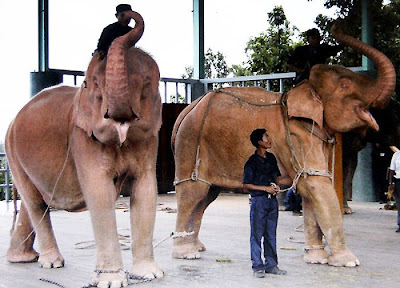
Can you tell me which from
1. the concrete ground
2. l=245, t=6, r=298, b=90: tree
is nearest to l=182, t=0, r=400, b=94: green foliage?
l=245, t=6, r=298, b=90: tree

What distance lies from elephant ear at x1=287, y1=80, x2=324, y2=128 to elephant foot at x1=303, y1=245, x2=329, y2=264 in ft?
3.97

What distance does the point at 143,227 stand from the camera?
6.24 metres

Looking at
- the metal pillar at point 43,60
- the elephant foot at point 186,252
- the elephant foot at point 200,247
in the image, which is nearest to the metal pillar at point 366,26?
the metal pillar at point 43,60

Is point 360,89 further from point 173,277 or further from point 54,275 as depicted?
point 54,275

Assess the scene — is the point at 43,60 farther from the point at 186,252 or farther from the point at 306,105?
the point at 306,105

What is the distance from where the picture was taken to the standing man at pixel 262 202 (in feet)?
20.6

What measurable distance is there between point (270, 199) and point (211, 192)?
6.07 ft

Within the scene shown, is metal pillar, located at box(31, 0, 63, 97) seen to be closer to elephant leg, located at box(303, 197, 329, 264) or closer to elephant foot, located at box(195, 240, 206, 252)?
elephant foot, located at box(195, 240, 206, 252)

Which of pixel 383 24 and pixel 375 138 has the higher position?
pixel 383 24

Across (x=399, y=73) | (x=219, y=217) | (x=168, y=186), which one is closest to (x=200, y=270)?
(x=219, y=217)

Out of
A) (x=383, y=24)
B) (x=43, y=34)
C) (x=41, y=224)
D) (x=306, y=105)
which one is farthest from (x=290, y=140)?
(x=383, y=24)

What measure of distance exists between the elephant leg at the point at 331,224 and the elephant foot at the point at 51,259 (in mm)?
2512

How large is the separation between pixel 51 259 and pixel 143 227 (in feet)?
4.08

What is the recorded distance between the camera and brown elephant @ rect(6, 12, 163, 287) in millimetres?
5703
